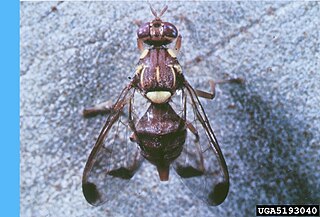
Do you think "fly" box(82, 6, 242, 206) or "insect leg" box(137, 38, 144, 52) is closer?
"fly" box(82, 6, 242, 206)

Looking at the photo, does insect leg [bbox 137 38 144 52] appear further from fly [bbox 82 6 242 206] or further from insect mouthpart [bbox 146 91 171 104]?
insect mouthpart [bbox 146 91 171 104]

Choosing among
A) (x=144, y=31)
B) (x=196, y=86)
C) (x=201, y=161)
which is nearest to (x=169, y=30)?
(x=144, y=31)

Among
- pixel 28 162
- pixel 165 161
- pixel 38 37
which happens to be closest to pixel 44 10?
pixel 38 37

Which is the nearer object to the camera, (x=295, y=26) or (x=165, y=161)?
(x=165, y=161)

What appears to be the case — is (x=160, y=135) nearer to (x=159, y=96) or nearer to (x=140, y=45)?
(x=159, y=96)

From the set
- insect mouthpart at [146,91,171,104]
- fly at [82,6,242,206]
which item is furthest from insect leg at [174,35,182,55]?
insect mouthpart at [146,91,171,104]

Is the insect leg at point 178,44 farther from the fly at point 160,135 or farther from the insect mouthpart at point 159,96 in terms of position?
the insect mouthpart at point 159,96

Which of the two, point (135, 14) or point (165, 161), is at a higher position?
point (135, 14)

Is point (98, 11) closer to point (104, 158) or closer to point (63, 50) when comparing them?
point (63, 50)
